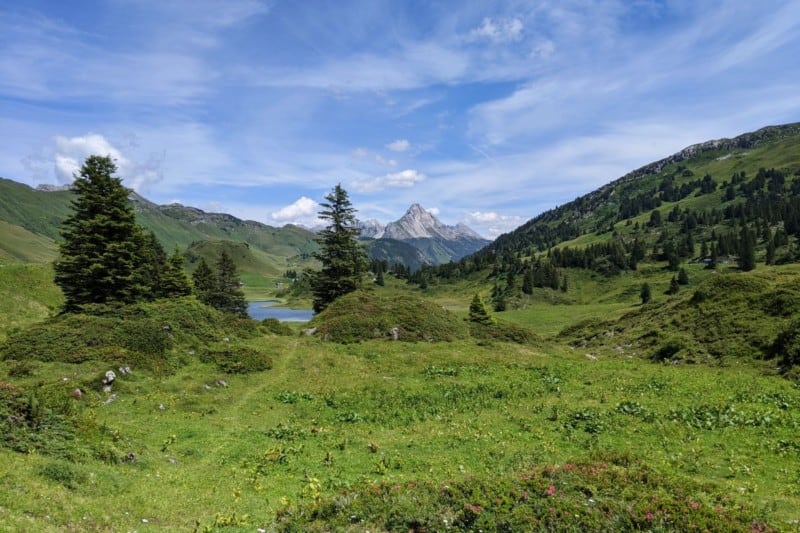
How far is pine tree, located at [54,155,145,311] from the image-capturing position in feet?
133

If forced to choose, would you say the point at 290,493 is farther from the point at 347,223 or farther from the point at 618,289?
the point at 618,289

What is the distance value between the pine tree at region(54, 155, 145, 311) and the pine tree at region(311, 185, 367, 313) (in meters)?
25.3

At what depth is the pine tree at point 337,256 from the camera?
6384 cm

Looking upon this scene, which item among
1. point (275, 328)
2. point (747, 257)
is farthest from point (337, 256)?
point (747, 257)

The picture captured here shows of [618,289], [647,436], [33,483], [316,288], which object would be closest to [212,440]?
[33,483]

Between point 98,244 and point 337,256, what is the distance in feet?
101

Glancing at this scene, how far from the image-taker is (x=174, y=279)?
68562 mm

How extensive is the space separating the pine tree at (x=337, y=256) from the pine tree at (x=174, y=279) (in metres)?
22.6

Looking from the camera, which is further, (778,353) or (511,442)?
(778,353)

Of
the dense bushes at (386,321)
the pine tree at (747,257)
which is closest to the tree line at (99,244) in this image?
the dense bushes at (386,321)

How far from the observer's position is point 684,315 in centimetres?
4697

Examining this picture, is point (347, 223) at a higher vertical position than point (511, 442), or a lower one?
higher

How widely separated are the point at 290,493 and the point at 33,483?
6.72 m

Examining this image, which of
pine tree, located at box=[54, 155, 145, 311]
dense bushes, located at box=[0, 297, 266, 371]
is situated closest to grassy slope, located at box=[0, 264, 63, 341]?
pine tree, located at box=[54, 155, 145, 311]
